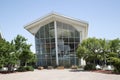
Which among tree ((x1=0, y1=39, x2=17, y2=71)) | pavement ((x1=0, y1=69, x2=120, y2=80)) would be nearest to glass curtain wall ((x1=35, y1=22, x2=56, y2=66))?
tree ((x1=0, y1=39, x2=17, y2=71))

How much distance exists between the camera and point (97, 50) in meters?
30.5

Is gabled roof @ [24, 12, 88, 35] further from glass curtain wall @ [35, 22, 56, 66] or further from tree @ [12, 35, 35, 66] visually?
tree @ [12, 35, 35, 66]

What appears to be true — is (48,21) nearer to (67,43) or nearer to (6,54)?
(67,43)

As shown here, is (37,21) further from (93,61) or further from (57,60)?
(93,61)

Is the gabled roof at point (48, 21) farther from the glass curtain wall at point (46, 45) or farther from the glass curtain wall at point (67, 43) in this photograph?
the glass curtain wall at point (67, 43)

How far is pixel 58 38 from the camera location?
39000 mm

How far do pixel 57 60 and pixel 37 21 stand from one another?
847 centimetres

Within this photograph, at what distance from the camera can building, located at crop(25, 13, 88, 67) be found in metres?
38.7

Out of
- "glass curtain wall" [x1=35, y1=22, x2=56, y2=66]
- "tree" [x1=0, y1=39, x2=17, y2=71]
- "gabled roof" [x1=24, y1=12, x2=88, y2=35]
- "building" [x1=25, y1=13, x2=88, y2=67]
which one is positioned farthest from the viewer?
"glass curtain wall" [x1=35, y1=22, x2=56, y2=66]

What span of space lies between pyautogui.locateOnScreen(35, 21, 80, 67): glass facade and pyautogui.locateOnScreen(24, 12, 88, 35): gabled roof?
0.93 m

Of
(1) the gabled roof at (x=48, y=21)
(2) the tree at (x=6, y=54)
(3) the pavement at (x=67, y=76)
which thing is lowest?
(3) the pavement at (x=67, y=76)

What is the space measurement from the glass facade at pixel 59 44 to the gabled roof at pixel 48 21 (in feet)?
3.05

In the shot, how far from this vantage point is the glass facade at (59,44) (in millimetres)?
38781

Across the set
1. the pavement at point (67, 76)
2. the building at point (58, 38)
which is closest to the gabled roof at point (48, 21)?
the building at point (58, 38)
